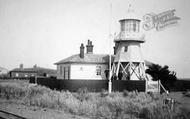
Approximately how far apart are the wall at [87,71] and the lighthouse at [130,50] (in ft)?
11.4

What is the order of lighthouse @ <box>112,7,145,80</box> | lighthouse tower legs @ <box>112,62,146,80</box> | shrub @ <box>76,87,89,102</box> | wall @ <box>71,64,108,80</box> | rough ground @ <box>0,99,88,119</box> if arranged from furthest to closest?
1. wall @ <box>71,64,108,80</box>
2. lighthouse @ <box>112,7,145,80</box>
3. lighthouse tower legs @ <box>112,62,146,80</box>
4. shrub @ <box>76,87,89,102</box>
5. rough ground @ <box>0,99,88,119</box>

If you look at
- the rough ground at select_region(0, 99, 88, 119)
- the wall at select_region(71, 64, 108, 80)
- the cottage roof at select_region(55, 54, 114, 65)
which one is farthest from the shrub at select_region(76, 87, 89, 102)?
the cottage roof at select_region(55, 54, 114, 65)

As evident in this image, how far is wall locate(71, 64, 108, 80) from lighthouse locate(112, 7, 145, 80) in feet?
11.4

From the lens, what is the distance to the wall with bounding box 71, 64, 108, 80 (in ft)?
129

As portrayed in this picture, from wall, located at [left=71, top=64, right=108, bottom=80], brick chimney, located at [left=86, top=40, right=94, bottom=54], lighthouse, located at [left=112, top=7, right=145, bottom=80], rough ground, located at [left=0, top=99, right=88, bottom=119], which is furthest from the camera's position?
brick chimney, located at [left=86, top=40, right=94, bottom=54]

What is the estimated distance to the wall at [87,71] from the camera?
3934cm

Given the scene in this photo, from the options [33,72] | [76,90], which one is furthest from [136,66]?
[33,72]

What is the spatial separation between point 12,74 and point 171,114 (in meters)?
67.8

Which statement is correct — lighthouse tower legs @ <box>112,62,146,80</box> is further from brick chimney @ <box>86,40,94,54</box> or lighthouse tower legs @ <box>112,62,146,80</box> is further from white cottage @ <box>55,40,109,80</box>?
brick chimney @ <box>86,40,94,54</box>

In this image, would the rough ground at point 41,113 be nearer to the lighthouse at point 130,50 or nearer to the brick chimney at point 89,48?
the lighthouse at point 130,50

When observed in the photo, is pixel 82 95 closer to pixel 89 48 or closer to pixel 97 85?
pixel 97 85

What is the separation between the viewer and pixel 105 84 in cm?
3097

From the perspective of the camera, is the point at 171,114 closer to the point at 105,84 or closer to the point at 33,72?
the point at 105,84

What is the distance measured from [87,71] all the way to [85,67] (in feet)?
2.08
